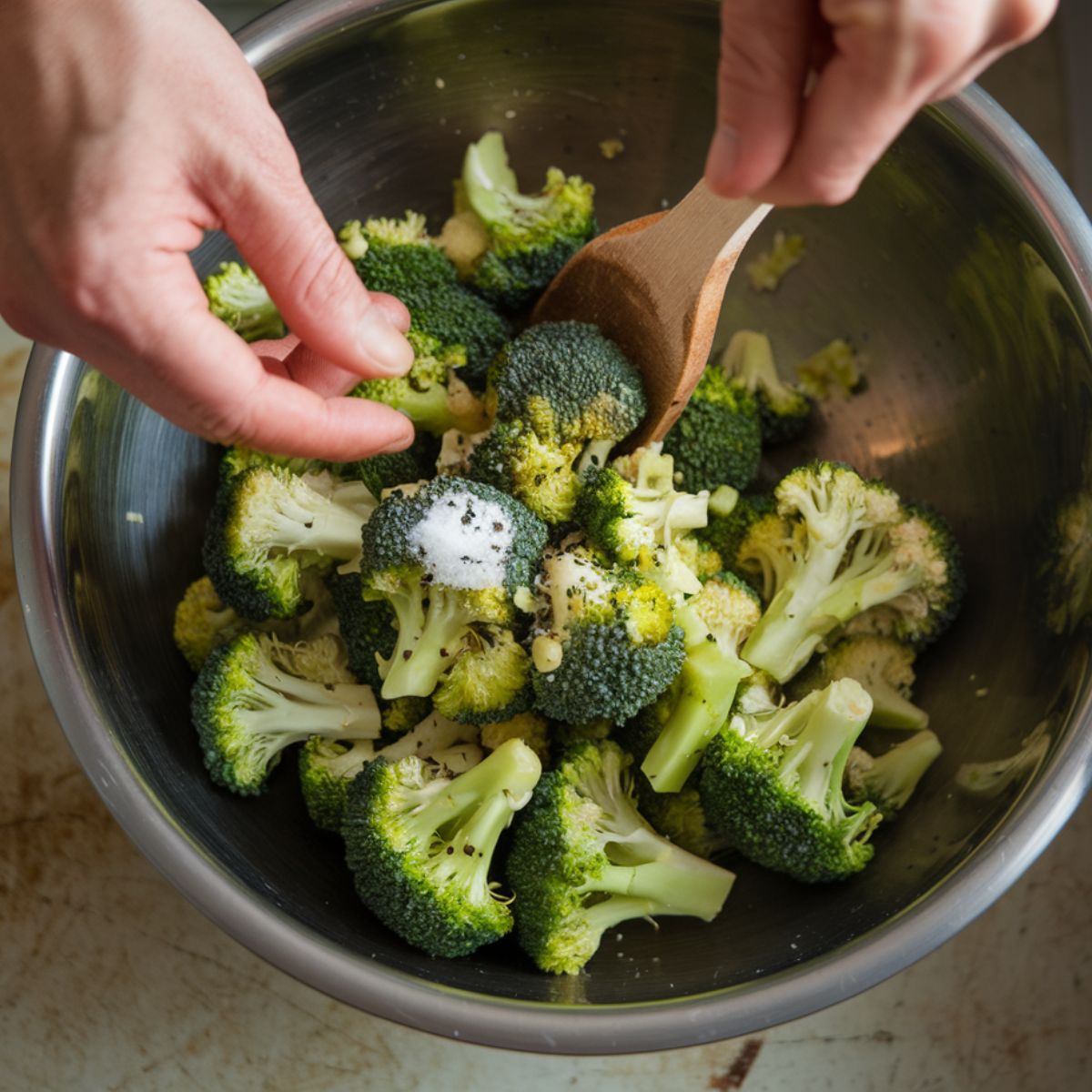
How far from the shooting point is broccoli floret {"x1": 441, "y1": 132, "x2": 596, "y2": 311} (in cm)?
151

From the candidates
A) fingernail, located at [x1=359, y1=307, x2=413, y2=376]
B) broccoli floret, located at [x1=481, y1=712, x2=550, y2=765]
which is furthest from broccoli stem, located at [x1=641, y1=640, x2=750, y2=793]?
fingernail, located at [x1=359, y1=307, x2=413, y2=376]

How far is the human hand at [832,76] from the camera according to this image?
0.71 m

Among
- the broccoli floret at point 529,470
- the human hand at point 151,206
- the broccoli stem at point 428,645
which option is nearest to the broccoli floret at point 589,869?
the broccoli stem at point 428,645

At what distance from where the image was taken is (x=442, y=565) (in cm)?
120

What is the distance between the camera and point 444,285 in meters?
1.48

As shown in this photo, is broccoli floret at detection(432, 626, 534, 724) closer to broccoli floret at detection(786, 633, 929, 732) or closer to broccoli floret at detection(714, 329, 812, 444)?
broccoli floret at detection(786, 633, 929, 732)

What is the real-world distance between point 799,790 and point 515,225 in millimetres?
852

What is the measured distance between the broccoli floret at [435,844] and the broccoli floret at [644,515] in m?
0.26

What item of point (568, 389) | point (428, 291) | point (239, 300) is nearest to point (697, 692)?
point (568, 389)

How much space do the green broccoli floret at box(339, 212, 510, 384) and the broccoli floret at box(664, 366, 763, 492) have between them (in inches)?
11.2

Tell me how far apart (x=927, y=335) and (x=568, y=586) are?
0.67 m

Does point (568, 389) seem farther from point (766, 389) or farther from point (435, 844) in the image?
point (435, 844)

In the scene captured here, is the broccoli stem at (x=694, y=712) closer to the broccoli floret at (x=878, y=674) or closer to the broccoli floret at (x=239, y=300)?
the broccoli floret at (x=878, y=674)

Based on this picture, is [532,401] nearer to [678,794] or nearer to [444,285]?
[444,285]
